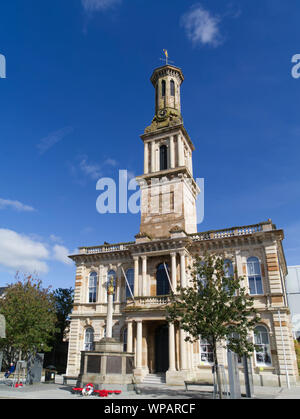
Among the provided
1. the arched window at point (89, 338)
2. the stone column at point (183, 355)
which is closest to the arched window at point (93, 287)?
the arched window at point (89, 338)

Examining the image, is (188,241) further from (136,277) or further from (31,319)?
(31,319)

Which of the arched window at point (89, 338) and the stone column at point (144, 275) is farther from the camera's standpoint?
the arched window at point (89, 338)

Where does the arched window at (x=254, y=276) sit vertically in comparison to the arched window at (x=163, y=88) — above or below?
below

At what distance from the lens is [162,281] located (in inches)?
1147

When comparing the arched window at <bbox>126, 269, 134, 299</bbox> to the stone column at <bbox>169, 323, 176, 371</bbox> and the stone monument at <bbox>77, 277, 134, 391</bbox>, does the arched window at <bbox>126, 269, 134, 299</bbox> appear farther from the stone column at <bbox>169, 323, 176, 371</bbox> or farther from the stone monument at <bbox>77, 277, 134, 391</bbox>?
the stone monument at <bbox>77, 277, 134, 391</bbox>

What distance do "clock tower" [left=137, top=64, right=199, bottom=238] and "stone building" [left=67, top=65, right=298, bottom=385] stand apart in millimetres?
104

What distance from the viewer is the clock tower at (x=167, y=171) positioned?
31781mm

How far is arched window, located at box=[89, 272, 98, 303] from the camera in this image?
31.9 m

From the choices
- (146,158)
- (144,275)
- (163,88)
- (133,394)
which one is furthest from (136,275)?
(163,88)

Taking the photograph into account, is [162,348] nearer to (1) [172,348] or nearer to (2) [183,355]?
(1) [172,348]

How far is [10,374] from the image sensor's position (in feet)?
89.2

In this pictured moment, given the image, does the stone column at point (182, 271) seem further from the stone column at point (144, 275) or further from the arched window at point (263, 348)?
the arched window at point (263, 348)
